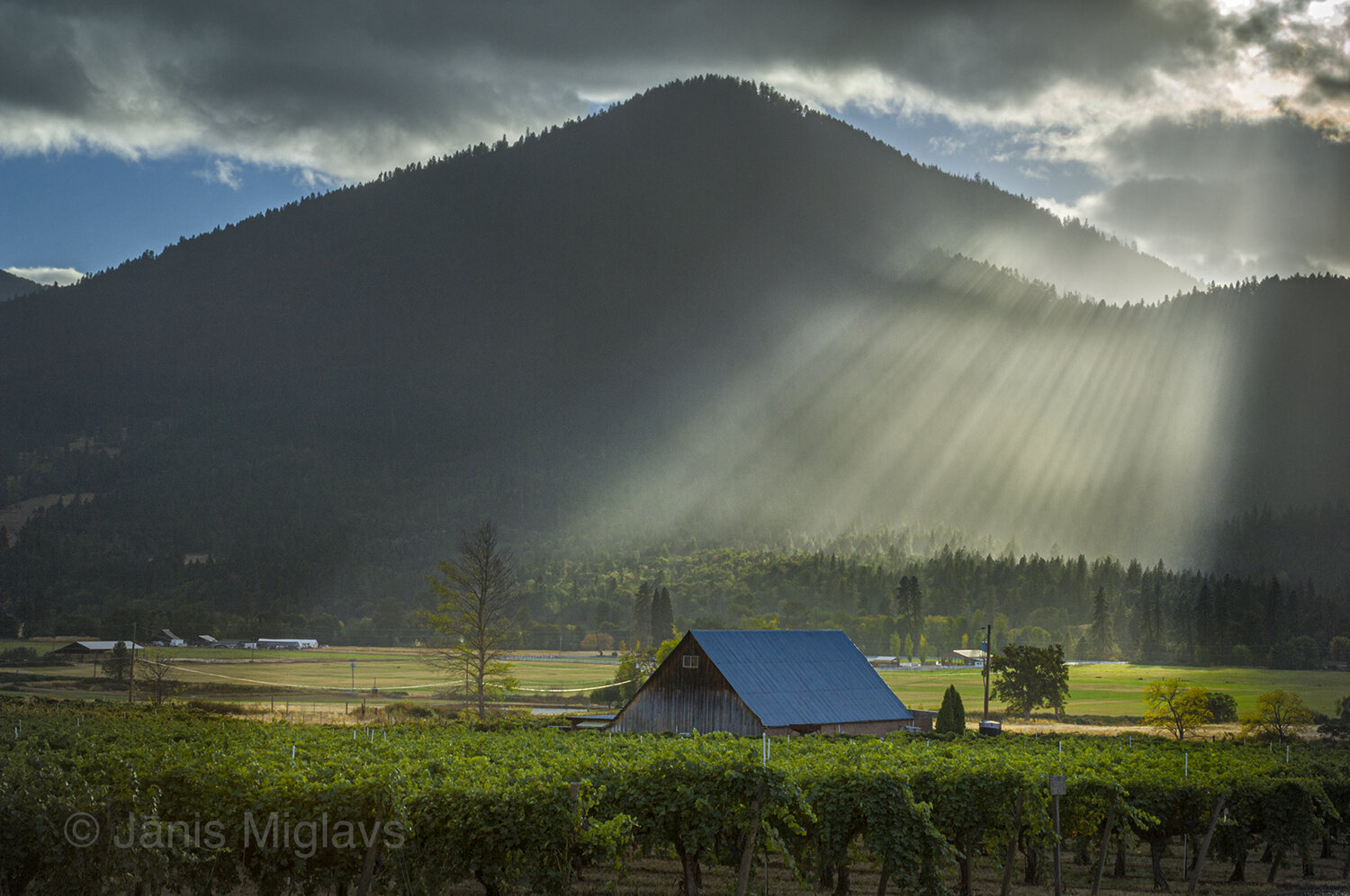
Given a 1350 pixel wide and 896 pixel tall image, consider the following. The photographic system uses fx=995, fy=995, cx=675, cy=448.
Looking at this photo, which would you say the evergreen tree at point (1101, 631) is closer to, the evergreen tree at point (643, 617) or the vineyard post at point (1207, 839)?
the evergreen tree at point (643, 617)

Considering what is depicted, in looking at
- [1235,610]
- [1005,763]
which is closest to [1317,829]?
[1005,763]

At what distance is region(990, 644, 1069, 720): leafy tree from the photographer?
273 ft

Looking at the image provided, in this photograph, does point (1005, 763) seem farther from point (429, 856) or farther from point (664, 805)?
point (429, 856)

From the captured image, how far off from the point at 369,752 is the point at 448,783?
668cm

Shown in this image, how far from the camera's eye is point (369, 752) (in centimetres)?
2309

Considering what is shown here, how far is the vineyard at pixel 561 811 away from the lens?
1582 centimetres

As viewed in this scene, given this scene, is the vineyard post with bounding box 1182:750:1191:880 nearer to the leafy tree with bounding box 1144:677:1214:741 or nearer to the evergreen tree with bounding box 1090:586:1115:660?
the leafy tree with bounding box 1144:677:1214:741

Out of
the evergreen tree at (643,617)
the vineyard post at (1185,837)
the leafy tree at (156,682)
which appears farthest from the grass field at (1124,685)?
the leafy tree at (156,682)

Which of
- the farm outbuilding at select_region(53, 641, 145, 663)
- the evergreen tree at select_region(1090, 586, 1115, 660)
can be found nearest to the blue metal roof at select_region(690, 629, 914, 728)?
the farm outbuilding at select_region(53, 641, 145, 663)

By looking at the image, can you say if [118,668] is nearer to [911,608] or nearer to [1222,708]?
[1222,708]

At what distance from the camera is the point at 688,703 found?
44750 mm

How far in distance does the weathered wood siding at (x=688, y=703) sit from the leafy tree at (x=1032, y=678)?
46.1m

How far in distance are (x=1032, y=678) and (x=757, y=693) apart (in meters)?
48.0

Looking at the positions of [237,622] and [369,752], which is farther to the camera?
[237,622]
